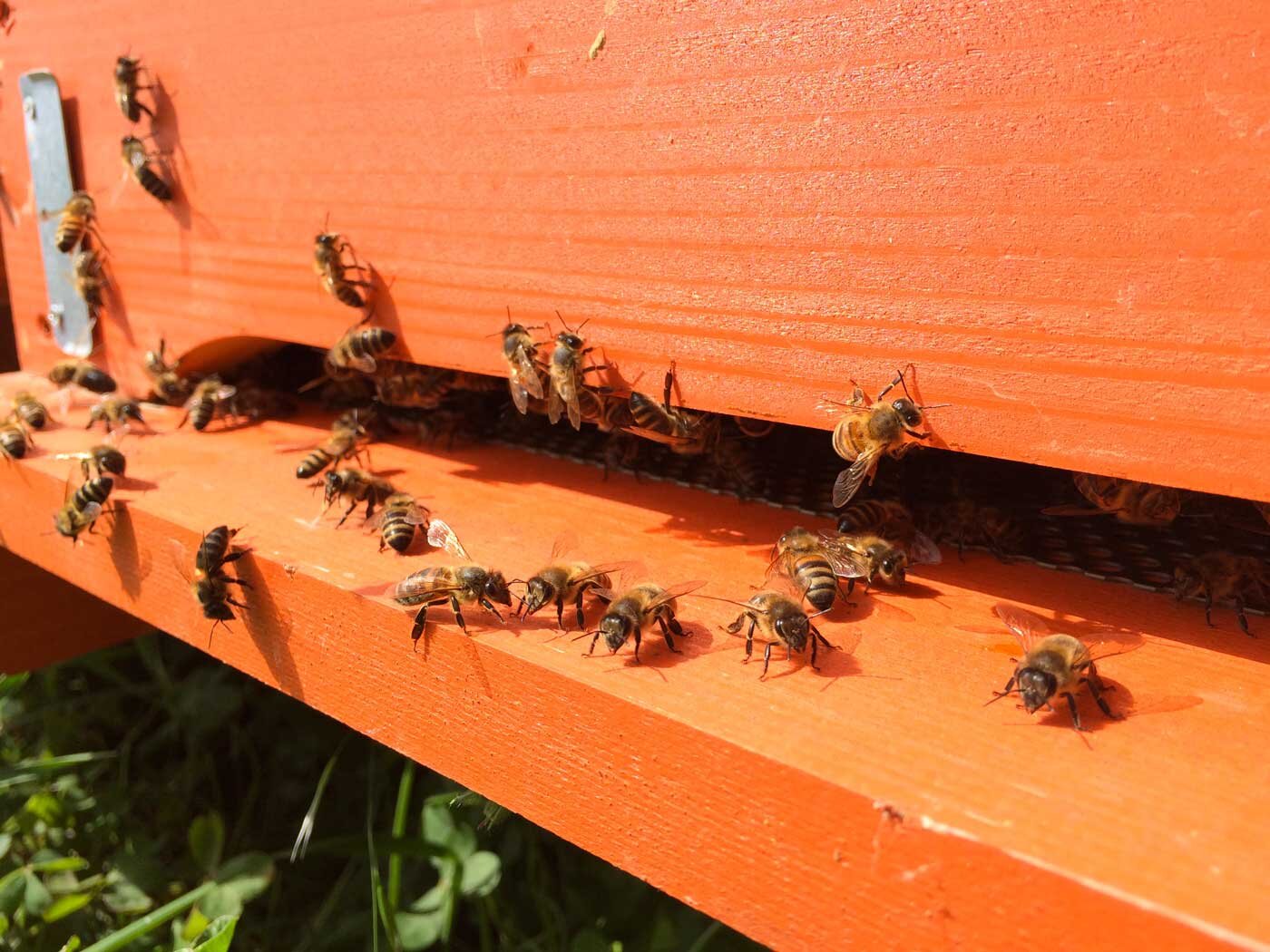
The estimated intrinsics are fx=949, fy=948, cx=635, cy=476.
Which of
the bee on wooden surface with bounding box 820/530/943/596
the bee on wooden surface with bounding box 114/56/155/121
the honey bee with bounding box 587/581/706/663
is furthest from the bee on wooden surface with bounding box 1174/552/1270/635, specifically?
the bee on wooden surface with bounding box 114/56/155/121

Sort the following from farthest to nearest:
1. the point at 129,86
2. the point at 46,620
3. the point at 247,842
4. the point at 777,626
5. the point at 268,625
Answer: the point at 247,842 → the point at 46,620 → the point at 129,86 → the point at 268,625 → the point at 777,626

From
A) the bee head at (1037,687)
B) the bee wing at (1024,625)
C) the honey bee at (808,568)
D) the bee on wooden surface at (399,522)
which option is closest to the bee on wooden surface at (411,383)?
the bee on wooden surface at (399,522)

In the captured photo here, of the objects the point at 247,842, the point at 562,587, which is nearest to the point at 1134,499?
the point at 562,587

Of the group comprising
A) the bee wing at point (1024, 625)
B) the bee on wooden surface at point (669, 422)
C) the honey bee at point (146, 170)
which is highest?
the honey bee at point (146, 170)

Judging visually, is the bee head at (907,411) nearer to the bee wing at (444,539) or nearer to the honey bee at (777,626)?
the honey bee at (777,626)

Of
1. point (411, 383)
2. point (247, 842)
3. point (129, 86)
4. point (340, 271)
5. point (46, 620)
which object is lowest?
point (247, 842)

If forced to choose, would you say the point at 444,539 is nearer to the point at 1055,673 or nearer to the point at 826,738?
the point at 826,738
